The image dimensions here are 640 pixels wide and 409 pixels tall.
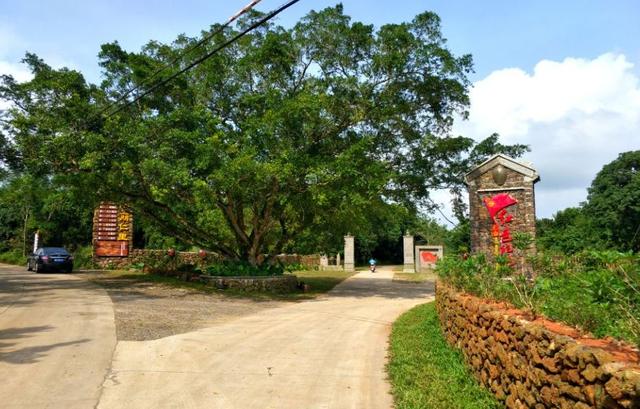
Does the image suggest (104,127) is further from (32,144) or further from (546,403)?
(546,403)

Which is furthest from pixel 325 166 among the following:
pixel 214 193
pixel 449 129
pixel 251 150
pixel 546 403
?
pixel 546 403

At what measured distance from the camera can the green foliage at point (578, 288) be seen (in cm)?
386

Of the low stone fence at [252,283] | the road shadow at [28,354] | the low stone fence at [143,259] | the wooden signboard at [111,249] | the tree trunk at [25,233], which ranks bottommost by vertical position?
the road shadow at [28,354]

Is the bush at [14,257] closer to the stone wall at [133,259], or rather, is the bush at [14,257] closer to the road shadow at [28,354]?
→ the stone wall at [133,259]

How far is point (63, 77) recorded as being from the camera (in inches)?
730

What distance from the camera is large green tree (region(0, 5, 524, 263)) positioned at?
17688 millimetres

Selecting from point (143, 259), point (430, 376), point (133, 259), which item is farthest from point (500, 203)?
point (133, 259)

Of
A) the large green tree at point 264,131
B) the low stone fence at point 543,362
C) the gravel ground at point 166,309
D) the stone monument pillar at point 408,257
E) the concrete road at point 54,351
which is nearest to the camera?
the low stone fence at point 543,362

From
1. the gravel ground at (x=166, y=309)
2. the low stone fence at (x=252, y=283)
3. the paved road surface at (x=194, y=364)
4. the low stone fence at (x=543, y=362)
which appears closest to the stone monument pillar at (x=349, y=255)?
the low stone fence at (x=252, y=283)

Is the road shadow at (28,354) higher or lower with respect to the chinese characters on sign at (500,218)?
lower

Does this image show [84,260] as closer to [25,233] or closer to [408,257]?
[25,233]

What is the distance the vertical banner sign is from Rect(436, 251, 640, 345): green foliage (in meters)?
29.8

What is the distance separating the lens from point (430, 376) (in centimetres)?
689

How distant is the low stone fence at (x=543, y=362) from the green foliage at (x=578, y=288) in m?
0.23
